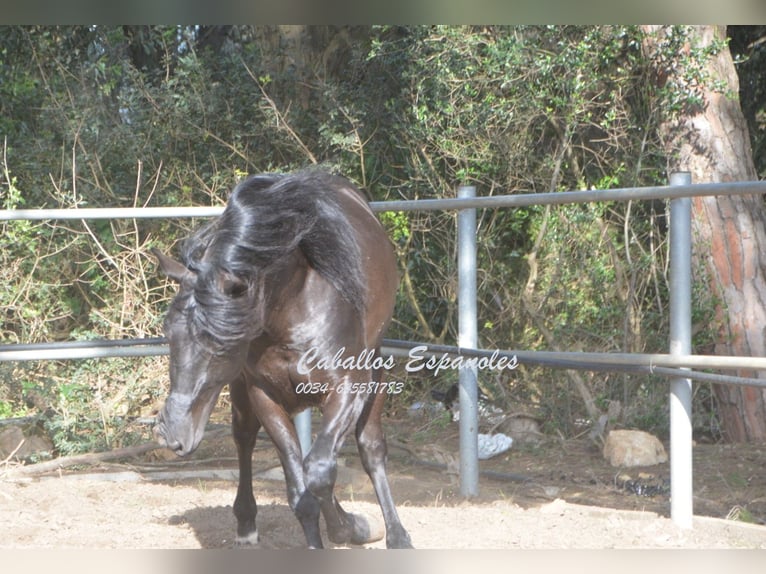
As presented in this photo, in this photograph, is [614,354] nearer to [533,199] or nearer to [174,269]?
[533,199]

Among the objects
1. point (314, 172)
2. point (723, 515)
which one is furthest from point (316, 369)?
point (723, 515)

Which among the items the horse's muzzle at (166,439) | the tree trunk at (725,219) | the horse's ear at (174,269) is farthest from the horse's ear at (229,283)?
the tree trunk at (725,219)

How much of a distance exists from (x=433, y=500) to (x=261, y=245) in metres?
2.16

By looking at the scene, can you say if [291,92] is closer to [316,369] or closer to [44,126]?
[44,126]

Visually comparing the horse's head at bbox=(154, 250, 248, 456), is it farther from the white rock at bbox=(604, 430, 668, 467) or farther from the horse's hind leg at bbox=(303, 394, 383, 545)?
the white rock at bbox=(604, 430, 668, 467)

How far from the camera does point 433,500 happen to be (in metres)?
4.68

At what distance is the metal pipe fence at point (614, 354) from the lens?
3.43 metres

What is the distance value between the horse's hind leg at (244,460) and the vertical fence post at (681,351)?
168cm

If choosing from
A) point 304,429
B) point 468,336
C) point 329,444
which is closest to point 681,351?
point 468,336

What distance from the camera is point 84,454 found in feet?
19.3

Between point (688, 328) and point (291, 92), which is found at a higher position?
point (291, 92)

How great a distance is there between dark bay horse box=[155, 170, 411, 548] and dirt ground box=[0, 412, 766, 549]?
65 cm

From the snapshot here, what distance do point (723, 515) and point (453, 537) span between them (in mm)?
1780

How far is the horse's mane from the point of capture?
114 inches
